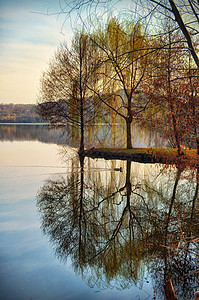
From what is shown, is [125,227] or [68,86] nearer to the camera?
[125,227]

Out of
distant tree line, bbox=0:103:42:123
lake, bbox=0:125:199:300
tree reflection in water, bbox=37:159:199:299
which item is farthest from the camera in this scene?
distant tree line, bbox=0:103:42:123

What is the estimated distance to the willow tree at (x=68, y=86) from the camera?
19062 millimetres

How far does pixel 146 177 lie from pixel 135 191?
2488 mm

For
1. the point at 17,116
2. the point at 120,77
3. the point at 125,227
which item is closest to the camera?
the point at 125,227

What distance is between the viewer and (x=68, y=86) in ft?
65.0

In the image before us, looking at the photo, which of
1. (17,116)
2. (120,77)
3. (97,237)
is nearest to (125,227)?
(97,237)

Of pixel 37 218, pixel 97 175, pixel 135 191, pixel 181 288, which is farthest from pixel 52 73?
pixel 181 288

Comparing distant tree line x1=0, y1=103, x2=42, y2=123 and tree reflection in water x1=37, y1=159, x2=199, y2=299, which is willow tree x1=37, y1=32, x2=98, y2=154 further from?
distant tree line x1=0, y1=103, x2=42, y2=123

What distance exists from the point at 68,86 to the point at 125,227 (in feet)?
47.5

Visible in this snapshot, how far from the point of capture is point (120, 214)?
25.3 ft

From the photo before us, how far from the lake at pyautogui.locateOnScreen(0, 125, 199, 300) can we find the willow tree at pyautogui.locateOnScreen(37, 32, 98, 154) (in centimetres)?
823

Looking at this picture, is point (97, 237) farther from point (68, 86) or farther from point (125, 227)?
point (68, 86)

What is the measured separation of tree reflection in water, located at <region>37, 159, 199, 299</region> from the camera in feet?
15.2

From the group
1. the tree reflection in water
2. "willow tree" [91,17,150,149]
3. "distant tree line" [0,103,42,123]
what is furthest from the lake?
"distant tree line" [0,103,42,123]
